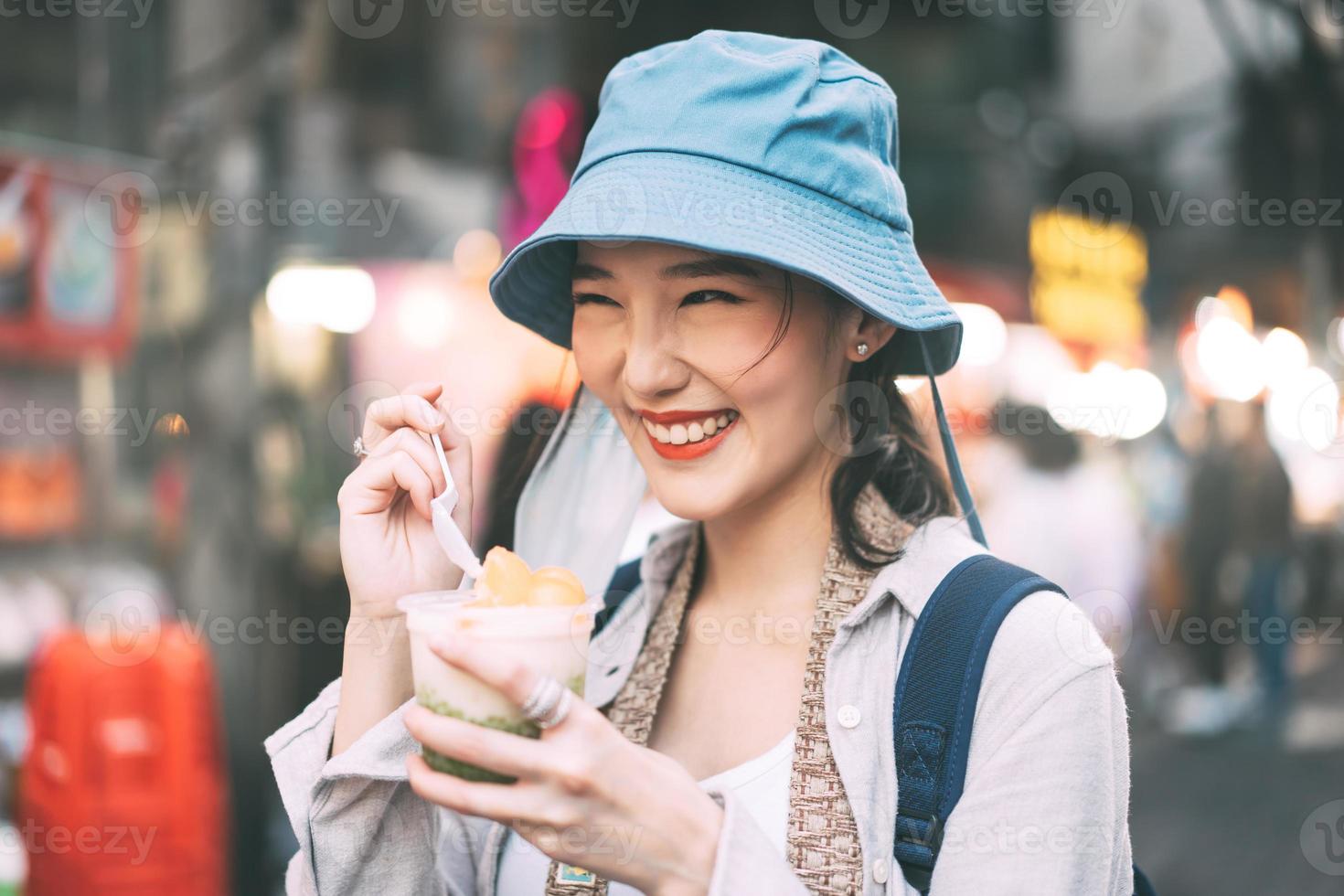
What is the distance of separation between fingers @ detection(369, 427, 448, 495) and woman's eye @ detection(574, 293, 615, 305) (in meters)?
0.33

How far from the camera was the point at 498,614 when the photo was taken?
53.3 inches

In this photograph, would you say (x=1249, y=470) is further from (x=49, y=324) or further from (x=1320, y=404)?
(x=49, y=324)

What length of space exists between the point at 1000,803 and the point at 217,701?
4.53 meters

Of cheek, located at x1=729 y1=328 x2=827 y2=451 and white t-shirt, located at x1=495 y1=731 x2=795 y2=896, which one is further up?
cheek, located at x1=729 y1=328 x2=827 y2=451

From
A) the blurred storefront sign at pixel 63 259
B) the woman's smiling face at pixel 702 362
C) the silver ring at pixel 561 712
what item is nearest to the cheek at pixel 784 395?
the woman's smiling face at pixel 702 362

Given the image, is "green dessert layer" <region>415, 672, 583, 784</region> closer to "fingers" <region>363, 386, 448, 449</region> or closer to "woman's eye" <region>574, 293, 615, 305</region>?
"fingers" <region>363, 386, 448, 449</region>

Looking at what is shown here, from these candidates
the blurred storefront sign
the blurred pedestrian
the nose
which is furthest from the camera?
the blurred pedestrian

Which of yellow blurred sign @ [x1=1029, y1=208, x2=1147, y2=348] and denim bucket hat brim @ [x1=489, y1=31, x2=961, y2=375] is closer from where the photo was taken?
denim bucket hat brim @ [x1=489, y1=31, x2=961, y2=375]

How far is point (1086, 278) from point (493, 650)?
10226 mm

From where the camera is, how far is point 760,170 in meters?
1.63

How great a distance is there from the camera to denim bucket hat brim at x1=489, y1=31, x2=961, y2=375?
156cm

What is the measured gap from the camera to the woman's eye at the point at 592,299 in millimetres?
1746

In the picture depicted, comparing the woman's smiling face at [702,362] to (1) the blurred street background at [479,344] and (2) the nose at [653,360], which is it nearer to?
(2) the nose at [653,360]

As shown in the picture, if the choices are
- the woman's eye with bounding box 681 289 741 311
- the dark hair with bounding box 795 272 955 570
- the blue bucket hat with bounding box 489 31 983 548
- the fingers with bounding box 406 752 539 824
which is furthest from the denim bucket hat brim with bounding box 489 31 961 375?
the fingers with bounding box 406 752 539 824
